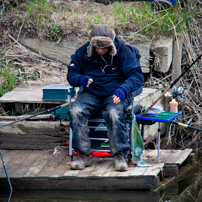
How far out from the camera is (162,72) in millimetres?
7277

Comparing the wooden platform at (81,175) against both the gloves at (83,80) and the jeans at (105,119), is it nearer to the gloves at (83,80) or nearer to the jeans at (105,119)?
the jeans at (105,119)

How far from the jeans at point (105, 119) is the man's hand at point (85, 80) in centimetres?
20

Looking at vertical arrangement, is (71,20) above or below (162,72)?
above

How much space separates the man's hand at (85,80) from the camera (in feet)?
16.7

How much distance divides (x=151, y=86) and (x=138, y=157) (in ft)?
7.26

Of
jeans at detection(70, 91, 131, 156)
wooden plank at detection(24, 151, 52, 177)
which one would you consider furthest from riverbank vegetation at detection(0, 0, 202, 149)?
jeans at detection(70, 91, 131, 156)

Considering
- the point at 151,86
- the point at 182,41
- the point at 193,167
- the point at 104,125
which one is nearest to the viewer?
the point at 104,125

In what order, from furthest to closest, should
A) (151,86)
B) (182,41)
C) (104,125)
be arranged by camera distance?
1. (182,41)
2. (151,86)
3. (104,125)

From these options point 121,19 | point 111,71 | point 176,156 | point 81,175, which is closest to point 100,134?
point 81,175

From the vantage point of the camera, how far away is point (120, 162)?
504 centimetres

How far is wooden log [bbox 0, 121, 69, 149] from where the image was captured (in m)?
5.88

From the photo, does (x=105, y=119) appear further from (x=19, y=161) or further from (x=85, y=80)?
(x=19, y=161)

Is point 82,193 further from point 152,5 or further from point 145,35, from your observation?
point 152,5

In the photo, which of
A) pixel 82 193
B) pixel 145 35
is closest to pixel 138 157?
pixel 82 193
